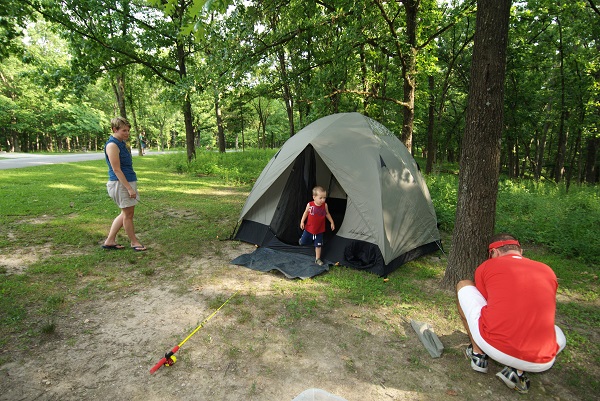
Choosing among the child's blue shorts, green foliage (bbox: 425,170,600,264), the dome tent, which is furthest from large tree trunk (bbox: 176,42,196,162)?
green foliage (bbox: 425,170,600,264)

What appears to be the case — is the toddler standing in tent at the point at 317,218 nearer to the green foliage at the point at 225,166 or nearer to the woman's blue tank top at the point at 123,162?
the woman's blue tank top at the point at 123,162

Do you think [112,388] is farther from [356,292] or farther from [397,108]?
[397,108]

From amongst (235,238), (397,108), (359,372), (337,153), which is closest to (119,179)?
(235,238)

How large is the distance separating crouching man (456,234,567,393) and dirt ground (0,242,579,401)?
0.30 metres

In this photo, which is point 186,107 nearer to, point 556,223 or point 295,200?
point 295,200

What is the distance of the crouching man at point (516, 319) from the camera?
218 centimetres

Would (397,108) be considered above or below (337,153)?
above

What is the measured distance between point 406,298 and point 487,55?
291 cm

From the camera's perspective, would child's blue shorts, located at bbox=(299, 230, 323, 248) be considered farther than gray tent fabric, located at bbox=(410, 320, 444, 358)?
Yes

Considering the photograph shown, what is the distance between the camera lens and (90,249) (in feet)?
16.2

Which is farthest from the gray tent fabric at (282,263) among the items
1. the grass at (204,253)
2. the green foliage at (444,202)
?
the green foliage at (444,202)

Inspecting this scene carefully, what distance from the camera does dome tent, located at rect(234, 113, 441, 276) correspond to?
460 centimetres

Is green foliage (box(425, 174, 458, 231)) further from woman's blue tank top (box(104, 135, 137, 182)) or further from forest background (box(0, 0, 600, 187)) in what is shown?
woman's blue tank top (box(104, 135, 137, 182))

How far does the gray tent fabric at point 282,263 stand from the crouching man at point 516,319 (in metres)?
2.25
